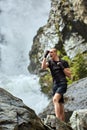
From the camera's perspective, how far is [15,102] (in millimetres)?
6707

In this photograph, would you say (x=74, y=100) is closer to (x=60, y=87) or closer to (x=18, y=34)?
(x=60, y=87)

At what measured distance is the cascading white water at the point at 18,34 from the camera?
35438 millimetres

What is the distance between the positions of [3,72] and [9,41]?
5.41 m

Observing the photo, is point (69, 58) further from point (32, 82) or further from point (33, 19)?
point (33, 19)

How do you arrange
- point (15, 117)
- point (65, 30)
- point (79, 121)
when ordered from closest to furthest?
1. point (15, 117)
2. point (79, 121)
3. point (65, 30)

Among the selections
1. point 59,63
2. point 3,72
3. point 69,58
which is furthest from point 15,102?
point 3,72

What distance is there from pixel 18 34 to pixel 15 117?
36929 millimetres

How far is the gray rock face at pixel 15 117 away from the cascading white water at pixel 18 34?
2563cm

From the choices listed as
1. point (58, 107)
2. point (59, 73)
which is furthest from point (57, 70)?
point (58, 107)

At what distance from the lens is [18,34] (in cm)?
4275

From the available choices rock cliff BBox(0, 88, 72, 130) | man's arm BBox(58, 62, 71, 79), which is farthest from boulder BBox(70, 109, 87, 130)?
rock cliff BBox(0, 88, 72, 130)

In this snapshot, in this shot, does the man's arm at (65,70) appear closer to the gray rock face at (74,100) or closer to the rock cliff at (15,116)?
the rock cliff at (15,116)

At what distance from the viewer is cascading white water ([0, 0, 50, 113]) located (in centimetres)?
3544

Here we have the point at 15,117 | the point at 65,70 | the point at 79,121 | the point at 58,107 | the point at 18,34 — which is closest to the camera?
the point at 15,117
